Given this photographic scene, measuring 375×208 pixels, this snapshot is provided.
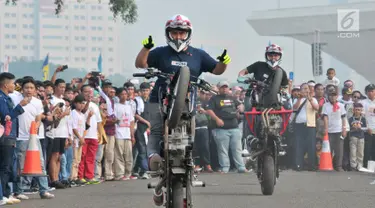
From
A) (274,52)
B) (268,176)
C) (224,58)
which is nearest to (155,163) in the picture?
(224,58)

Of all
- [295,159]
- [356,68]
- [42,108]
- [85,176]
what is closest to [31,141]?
[42,108]

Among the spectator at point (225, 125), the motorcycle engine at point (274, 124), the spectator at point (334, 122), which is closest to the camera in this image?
the motorcycle engine at point (274, 124)

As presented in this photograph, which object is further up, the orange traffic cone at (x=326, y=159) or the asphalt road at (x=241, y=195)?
the orange traffic cone at (x=326, y=159)

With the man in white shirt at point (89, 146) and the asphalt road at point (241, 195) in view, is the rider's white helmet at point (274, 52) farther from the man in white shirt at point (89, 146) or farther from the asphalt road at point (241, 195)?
the man in white shirt at point (89, 146)

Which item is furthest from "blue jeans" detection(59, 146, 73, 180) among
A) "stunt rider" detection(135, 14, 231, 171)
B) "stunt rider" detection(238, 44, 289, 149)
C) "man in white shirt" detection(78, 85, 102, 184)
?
"stunt rider" detection(135, 14, 231, 171)

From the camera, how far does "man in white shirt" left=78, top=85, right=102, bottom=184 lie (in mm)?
18000

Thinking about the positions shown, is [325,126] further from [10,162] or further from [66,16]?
[66,16]

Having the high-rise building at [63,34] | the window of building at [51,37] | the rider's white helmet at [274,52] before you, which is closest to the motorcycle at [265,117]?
the rider's white helmet at [274,52]

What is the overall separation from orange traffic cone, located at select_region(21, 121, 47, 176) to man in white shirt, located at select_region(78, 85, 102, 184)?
3.50 meters

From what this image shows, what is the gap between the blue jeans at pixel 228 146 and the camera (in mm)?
22688

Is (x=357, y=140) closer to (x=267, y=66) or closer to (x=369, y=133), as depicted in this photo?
(x=369, y=133)

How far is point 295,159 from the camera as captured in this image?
23562 millimetres

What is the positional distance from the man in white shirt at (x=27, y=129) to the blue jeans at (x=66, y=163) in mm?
1623

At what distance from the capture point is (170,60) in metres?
10.5
